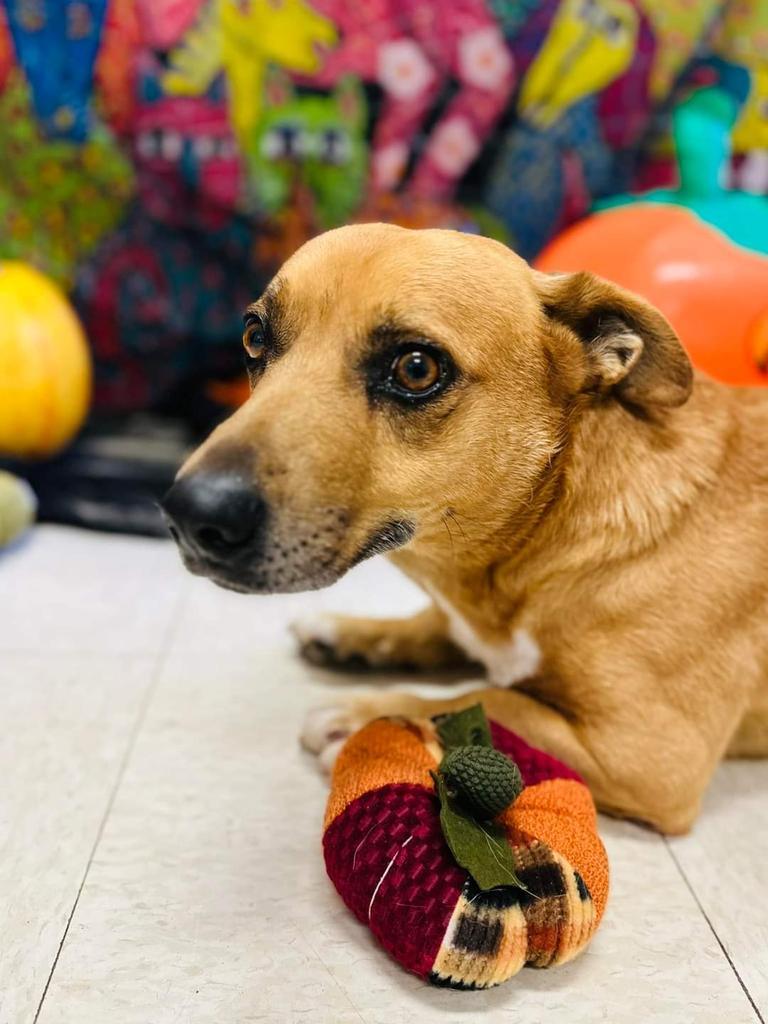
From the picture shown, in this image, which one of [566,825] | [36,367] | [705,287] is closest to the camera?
[566,825]

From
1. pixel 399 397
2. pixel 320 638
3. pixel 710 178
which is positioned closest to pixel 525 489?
pixel 399 397

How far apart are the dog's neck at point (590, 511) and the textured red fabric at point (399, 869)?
46 centimetres

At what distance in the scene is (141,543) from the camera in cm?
307

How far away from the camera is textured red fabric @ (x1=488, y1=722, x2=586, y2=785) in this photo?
5.11 feet

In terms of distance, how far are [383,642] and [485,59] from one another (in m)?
2.20

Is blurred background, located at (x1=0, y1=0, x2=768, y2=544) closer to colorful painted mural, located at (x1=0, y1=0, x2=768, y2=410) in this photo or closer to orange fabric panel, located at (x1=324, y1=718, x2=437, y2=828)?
colorful painted mural, located at (x1=0, y1=0, x2=768, y2=410)

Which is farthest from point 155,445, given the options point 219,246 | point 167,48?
point 167,48

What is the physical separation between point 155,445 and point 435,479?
264 centimetres

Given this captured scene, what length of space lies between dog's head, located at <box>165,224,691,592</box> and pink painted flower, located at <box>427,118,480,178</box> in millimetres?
1933

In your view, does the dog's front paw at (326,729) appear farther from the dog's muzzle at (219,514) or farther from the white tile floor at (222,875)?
the dog's muzzle at (219,514)

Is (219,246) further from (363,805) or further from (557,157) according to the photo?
(363,805)

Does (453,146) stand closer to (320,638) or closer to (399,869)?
(320,638)

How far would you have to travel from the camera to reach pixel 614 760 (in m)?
1.68

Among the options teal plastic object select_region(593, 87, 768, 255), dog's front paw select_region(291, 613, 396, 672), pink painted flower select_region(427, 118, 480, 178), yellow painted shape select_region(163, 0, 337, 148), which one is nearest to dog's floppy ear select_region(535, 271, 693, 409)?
dog's front paw select_region(291, 613, 396, 672)
